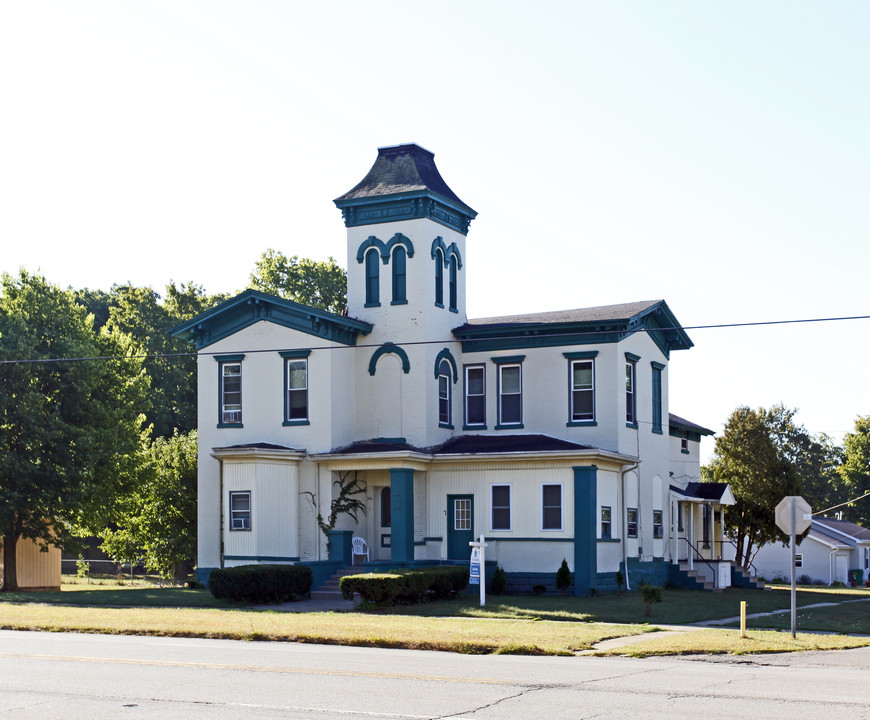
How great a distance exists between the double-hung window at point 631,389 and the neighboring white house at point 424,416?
75 millimetres

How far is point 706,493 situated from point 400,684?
91.9 ft

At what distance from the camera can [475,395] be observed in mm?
37969

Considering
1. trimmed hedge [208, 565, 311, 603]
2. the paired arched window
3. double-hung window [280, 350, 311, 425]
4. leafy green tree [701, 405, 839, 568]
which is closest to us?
trimmed hedge [208, 565, 311, 603]

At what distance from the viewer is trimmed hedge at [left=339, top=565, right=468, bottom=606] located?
28.2 meters

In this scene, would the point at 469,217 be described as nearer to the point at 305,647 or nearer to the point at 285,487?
the point at 285,487

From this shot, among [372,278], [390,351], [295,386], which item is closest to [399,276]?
[372,278]

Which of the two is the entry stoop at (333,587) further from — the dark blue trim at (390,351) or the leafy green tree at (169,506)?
the leafy green tree at (169,506)

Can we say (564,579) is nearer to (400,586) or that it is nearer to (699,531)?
(400,586)

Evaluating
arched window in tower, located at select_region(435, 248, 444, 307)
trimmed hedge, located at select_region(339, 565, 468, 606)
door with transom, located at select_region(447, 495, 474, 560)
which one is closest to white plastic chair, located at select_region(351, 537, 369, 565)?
door with transom, located at select_region(447, 495, 474, 560)

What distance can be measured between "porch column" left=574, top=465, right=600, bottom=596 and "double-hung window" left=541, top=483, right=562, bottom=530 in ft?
1.96

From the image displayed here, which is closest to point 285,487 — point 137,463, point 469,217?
point 137,463

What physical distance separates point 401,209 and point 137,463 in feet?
Result: 42.8

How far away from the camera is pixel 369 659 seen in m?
17.4

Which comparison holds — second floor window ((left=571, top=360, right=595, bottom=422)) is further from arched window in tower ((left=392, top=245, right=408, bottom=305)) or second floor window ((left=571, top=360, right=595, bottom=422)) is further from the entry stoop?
the entry stoop
